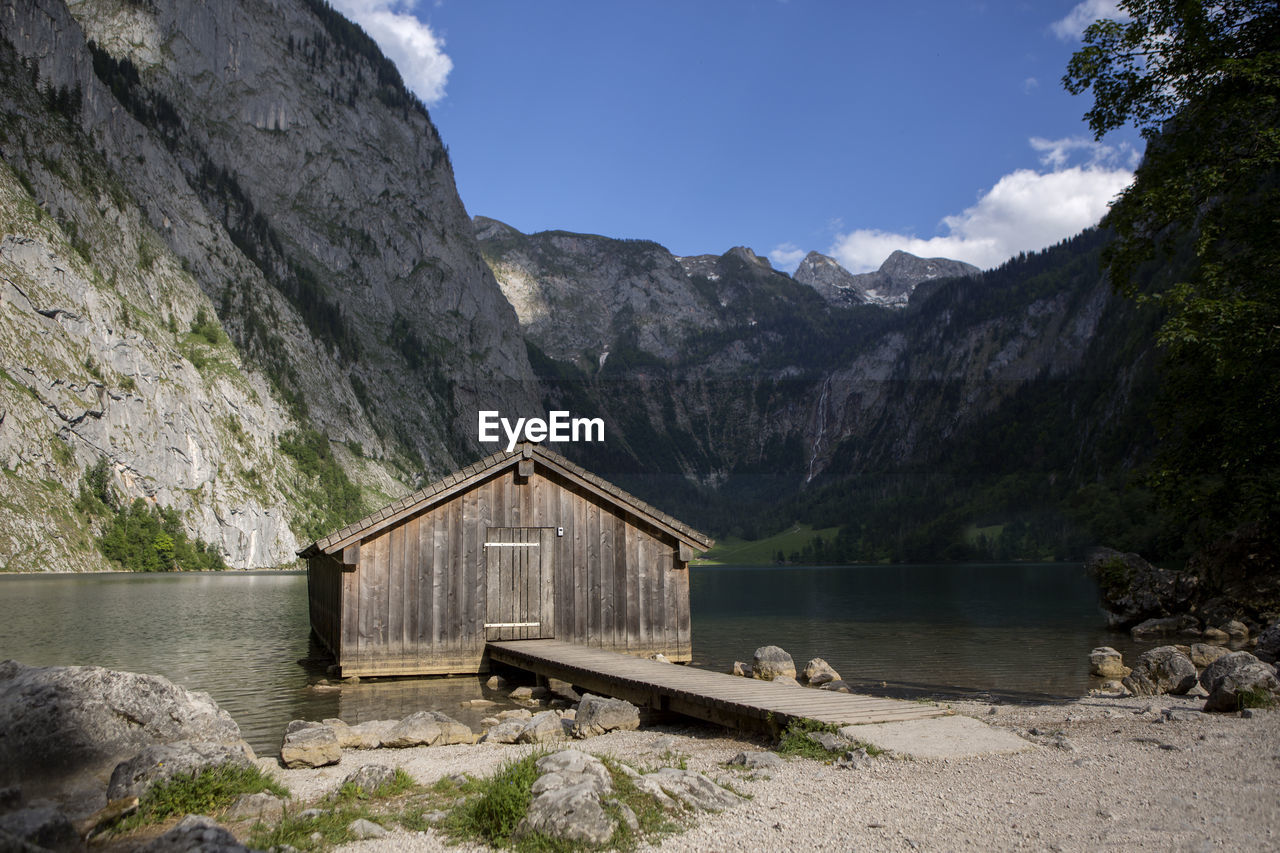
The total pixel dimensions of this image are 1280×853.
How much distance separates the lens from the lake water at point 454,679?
62.7 feet

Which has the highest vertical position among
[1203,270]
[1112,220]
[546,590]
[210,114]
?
[210,114]

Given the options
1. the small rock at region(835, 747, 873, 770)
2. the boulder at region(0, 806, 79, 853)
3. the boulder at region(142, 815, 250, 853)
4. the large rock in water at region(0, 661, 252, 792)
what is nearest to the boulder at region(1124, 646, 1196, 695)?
the small rock at region(835, 747, 873, 770)

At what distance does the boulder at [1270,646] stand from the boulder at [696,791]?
14413mm

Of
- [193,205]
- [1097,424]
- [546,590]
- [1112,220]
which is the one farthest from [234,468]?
[1097,424]

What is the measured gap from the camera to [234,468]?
128 meters

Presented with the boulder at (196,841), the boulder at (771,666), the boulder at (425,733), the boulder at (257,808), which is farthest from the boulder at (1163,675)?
the boulder at (196,841)

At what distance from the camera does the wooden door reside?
70.9 ft

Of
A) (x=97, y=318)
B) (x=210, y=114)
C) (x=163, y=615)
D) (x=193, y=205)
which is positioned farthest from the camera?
(x=210, y=114)

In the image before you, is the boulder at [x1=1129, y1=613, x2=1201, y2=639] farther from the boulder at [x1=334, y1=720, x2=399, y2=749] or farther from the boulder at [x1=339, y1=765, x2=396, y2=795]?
the boulder at [x1=339, y1=765, x2=396, y2=795]

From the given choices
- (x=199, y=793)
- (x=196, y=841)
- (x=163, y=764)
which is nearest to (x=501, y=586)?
(x=163, y=764)

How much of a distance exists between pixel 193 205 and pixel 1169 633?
151 m

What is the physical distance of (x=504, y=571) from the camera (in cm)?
2170

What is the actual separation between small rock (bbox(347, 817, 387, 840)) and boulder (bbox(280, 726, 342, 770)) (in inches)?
142

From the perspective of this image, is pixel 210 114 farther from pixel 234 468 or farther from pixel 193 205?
pixel 234 468
